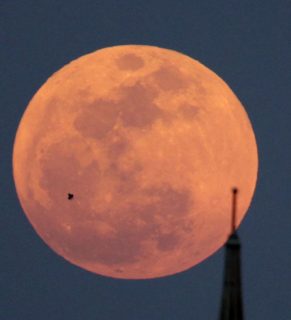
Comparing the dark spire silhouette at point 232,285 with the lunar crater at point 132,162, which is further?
the lunar crater at point 132,162

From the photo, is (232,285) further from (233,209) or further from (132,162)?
(132,162)

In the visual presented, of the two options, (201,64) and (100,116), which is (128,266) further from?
(201,64)

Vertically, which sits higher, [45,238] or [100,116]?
[100,116]

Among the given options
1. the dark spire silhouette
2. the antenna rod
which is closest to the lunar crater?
the antenna rod

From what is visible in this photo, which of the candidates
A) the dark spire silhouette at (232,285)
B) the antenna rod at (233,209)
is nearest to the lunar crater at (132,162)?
the antenna rod at (233,209)

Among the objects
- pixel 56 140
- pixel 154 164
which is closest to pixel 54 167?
pixel 56 140

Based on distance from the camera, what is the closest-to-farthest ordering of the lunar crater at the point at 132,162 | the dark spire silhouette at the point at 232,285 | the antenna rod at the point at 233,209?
1. the dark spire silhouette at the point at 232,285
2. the antenna rod at the point at 233,209
3. the lunar crater at the point at 132,162

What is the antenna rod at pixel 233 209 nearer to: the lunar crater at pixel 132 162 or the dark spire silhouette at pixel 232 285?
the lunar crater at pixel 132 162

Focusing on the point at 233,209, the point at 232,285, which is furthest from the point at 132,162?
the point at 232,285
